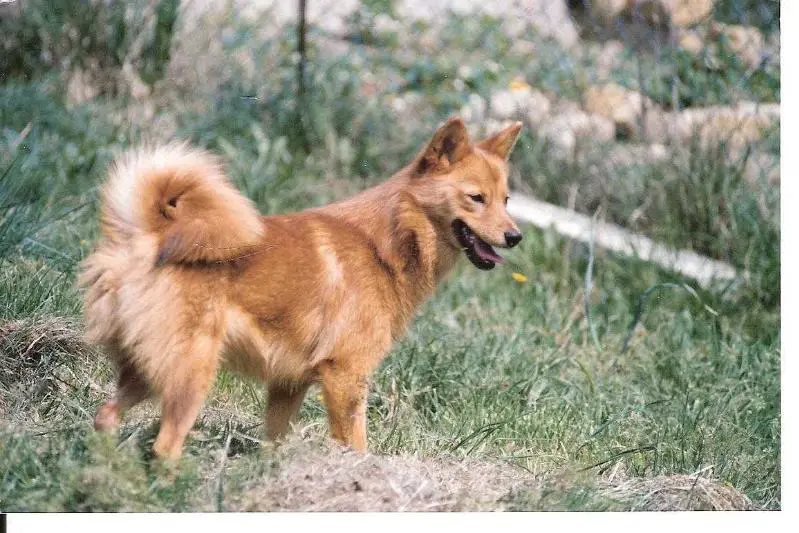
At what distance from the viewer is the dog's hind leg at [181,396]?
357cm

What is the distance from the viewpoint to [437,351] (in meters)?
5.24

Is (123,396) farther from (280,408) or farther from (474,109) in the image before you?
(474,109)

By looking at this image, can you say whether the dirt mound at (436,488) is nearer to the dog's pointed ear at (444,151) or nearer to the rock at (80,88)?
the dog's pointed ear at (444,151)

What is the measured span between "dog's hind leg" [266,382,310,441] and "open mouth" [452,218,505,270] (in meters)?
0.86

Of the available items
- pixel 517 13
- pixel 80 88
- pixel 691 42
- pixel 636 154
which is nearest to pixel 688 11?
pixel 691 42

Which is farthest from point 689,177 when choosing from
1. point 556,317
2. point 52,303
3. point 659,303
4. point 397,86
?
point 52,303

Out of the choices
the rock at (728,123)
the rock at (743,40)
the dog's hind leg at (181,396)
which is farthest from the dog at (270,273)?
the rock at (743,40)

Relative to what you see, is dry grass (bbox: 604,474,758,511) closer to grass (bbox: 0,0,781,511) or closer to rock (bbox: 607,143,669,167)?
grass (bbox: 0,0,781,511)

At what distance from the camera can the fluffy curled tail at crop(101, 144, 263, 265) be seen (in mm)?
3570

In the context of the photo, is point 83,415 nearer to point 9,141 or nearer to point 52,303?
point 52,303

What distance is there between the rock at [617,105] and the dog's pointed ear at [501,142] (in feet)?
10.7

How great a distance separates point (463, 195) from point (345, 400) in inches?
37.4

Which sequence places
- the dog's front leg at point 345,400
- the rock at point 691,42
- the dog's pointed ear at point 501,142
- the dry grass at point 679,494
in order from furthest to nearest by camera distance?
Answer: the rock at point 691,42 < the dog's pointed ear at point 501,142 < the dry grass at point 679,494 < the dog's front leg at point 345,400
